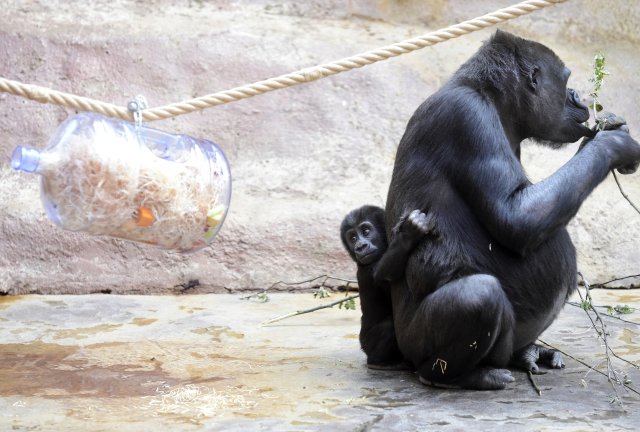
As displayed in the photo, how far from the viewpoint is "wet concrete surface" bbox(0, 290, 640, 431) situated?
3.15 meters

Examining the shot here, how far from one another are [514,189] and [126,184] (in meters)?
1.43

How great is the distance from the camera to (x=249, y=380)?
3750 millimetres

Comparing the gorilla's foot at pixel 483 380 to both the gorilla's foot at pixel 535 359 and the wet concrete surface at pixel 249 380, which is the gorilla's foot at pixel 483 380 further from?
the gorilla's foot at pixel 535 359

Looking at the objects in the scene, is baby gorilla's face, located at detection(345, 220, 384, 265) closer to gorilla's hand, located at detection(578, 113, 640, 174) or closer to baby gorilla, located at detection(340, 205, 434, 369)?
baby gorilla, located at detection(340, 205, 434, 369)

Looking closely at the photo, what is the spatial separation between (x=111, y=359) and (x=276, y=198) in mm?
2457

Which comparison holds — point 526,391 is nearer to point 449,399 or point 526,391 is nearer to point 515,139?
point 449,399

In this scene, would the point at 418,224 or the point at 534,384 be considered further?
the point at 534,384

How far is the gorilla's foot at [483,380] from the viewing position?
3523mm

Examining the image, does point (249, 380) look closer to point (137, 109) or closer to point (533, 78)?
point (137, 109)

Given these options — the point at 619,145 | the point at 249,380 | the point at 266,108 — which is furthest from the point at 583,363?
the point at 266,108

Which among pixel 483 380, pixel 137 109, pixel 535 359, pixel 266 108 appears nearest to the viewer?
pixel 137 109

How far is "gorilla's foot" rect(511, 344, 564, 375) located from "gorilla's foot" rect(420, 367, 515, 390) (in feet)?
0.81

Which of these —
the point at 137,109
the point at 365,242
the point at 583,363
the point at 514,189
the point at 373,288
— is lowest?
the point at 583,363

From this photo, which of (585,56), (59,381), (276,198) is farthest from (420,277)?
(585,56)
